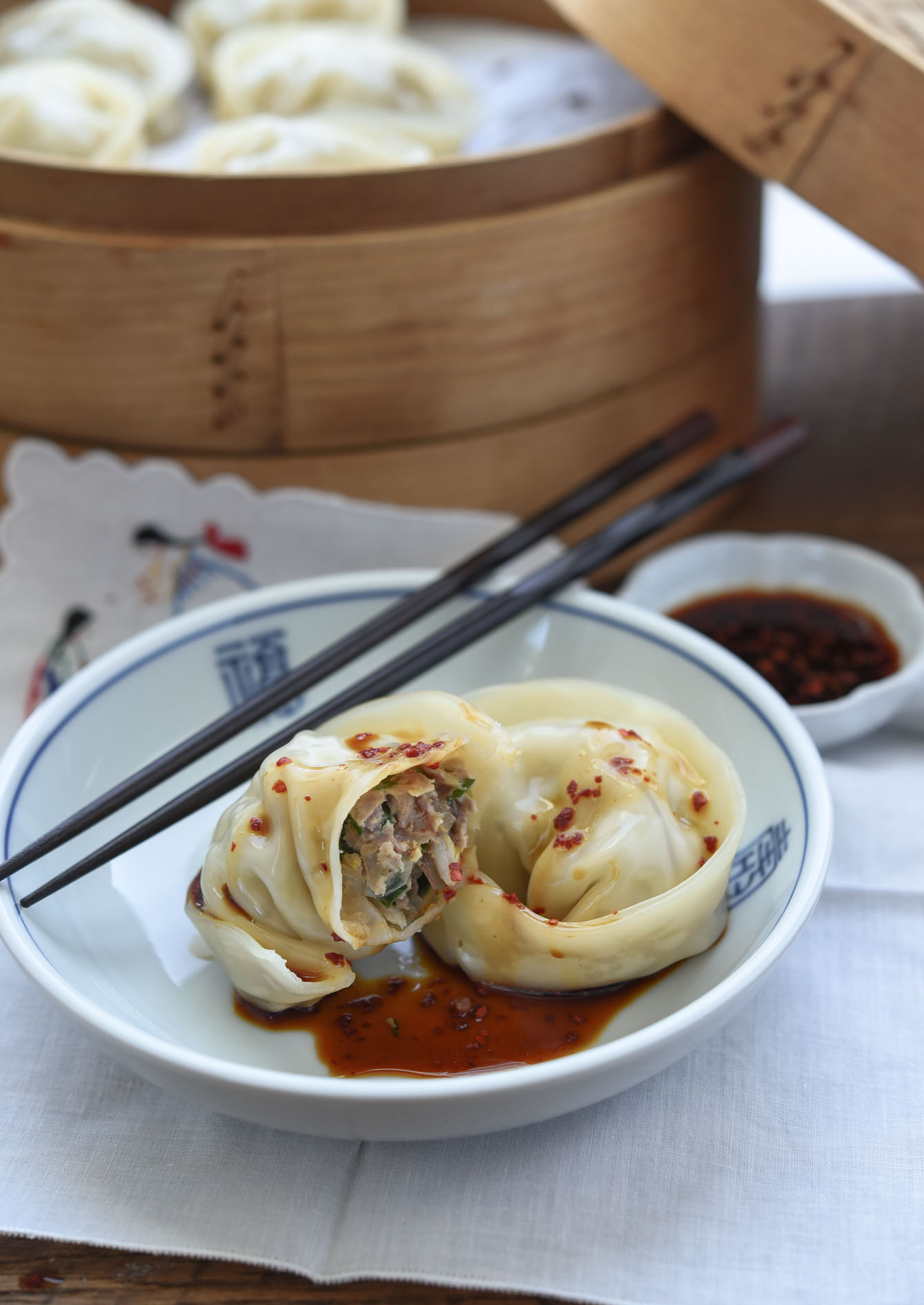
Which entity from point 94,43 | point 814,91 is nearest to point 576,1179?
point 814,91

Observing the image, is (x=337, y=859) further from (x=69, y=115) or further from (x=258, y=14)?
(x=258, y=14)

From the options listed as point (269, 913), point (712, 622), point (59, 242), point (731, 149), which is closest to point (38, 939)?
point (269, 913)

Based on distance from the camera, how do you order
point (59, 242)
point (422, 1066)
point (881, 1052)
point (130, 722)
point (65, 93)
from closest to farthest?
point (422, 1066) < point (881, 1052) < point (130, 722) < point (59, 242) < point (65, 93)

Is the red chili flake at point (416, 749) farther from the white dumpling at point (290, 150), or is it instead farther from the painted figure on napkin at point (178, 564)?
the white dumpling at point (290, 150)

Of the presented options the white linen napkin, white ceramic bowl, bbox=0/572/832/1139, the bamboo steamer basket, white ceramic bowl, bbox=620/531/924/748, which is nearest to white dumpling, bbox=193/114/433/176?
the bamboo steamer basket

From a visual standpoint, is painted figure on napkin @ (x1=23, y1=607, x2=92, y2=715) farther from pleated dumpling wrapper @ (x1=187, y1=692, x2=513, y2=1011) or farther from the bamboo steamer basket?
pleated dumpling wrapper @ (x1=187, y1=692, x2=513, y2=1011)

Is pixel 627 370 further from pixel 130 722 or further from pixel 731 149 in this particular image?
pixel 130 722

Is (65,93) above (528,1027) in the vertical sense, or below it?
above
